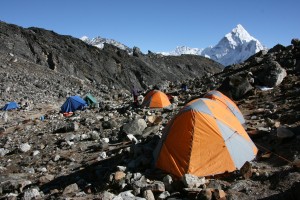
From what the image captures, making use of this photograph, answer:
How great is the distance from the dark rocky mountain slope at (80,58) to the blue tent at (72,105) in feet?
121

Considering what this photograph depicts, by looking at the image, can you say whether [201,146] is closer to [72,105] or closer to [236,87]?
[236,87]

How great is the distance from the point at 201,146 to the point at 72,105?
70.7 feet

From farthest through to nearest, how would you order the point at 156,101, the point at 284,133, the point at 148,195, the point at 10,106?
the point at 10,106 → the point at 156,101 → the point at 284,133 → the point at 148,195

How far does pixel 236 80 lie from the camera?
70.1 ft

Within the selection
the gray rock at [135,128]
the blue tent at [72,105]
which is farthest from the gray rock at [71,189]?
the blue tent at [72,105]

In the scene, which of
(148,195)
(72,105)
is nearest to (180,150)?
(148,195)

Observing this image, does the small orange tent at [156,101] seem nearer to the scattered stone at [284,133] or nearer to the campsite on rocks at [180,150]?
the campsite on rocks at [180,150]

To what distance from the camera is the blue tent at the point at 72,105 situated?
29047 millimetres

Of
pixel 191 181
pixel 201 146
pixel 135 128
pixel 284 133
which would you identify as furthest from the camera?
pixel 135 128

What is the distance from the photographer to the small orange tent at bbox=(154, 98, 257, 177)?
8.84 metres

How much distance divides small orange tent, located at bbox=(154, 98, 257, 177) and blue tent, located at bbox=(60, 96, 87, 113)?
806 inches

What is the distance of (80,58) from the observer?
241 ft

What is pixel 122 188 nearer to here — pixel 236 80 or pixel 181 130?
pixel 181 130

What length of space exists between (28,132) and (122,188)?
1179cm
